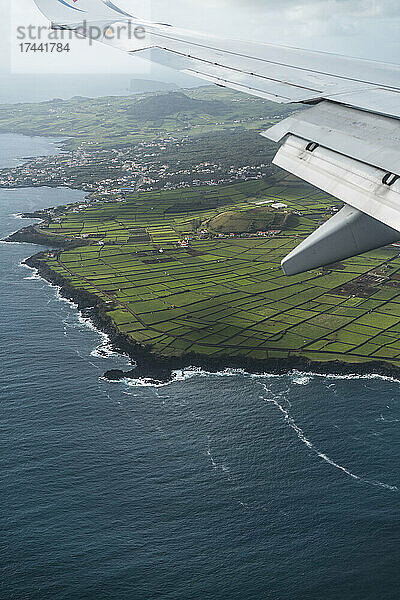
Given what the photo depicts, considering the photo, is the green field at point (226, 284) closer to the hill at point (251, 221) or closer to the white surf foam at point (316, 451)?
the hill at point (251, 221)

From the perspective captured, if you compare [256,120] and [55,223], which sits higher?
[256,120]

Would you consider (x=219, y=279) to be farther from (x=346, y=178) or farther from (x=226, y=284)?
(x=346, y=178)

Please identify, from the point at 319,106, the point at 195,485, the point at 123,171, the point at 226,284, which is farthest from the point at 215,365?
the point at 123,171

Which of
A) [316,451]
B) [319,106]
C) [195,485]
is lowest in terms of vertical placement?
[195,485]

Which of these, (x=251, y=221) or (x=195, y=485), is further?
(x=251, y=221)

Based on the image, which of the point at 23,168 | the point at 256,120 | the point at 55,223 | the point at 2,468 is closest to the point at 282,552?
the point at 2,468

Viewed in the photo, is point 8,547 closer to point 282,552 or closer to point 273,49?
point 282,552

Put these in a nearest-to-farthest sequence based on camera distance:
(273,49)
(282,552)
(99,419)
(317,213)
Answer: (273,49), (282,552), (99,419), (317,213)
